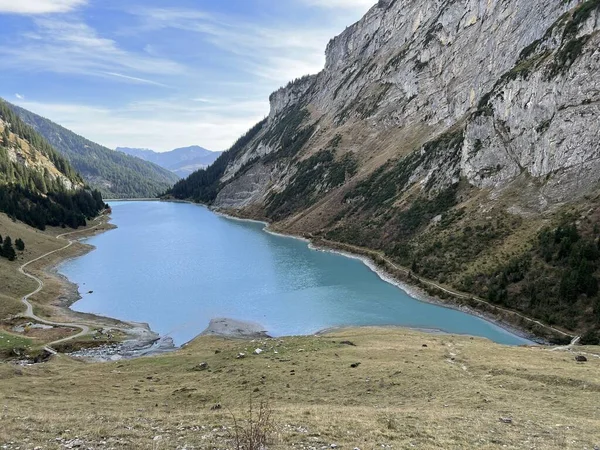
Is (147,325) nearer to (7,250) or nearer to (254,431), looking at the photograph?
(7,250)

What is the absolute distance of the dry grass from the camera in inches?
620

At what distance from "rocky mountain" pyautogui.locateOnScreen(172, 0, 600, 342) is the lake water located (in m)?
9.60

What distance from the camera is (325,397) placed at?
24109 mm

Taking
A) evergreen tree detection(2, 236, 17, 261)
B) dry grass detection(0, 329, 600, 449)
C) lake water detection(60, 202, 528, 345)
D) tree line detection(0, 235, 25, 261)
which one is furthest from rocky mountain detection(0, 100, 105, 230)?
dry grass detection(0, 329, 600, 449)

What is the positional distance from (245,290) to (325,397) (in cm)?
5244

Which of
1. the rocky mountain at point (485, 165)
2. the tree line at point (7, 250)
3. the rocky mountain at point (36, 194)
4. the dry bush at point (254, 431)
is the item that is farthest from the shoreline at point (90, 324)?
the rocky mountain at point (36, 194)

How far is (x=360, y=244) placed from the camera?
106 metres

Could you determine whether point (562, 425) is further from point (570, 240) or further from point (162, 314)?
point (162, 314)

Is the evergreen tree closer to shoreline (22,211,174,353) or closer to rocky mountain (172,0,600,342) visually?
shoreline (22,211,174,353)

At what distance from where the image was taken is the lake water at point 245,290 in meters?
57.8

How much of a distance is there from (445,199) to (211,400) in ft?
267

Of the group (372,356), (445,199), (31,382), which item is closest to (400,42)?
(445,199)

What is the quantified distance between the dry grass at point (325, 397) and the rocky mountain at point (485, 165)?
994 inches

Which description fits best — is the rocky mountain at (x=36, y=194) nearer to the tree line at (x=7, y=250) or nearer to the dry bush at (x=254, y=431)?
the tree line at (x=7, y=250)
